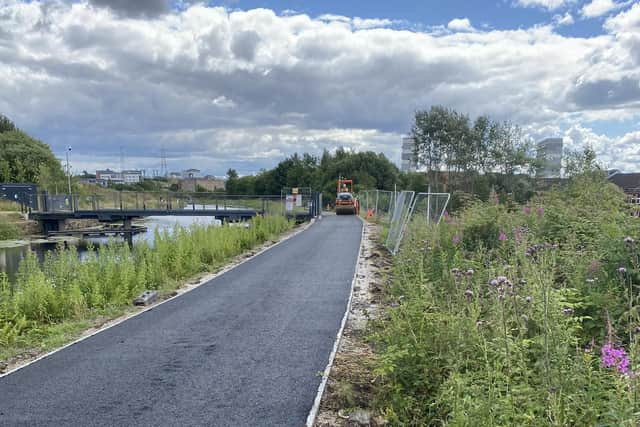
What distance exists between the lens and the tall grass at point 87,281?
6351 mm

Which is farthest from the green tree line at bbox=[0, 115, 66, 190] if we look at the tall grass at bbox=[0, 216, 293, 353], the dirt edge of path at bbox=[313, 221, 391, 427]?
the dirt edge of path at bbox=[313, 221, 391, 427]

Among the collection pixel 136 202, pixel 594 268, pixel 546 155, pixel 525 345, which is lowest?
pixel 525 345

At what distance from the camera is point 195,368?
4625 mm

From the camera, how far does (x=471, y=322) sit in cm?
327

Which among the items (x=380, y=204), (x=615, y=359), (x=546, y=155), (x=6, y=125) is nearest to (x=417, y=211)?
(x=615, y=359)

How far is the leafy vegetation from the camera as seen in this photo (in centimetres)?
238

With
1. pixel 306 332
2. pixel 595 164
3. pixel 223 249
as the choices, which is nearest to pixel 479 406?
pixel 306 332

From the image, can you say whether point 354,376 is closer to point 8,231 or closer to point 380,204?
point 380,204

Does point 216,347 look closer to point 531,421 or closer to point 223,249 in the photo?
point 531,421

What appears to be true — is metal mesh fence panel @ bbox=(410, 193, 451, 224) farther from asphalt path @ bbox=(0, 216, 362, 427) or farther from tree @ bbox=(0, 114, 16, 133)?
tree @ bbox=(0, 114, 16, 133)

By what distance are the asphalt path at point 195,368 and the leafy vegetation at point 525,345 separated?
94cm

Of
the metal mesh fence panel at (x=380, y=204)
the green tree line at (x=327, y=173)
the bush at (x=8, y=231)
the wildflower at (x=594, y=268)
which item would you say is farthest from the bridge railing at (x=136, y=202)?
the wildflower at (x=594, y=268)

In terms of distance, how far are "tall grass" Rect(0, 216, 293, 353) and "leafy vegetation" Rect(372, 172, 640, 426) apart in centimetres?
471

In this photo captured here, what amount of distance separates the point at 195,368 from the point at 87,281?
13.0 ft
